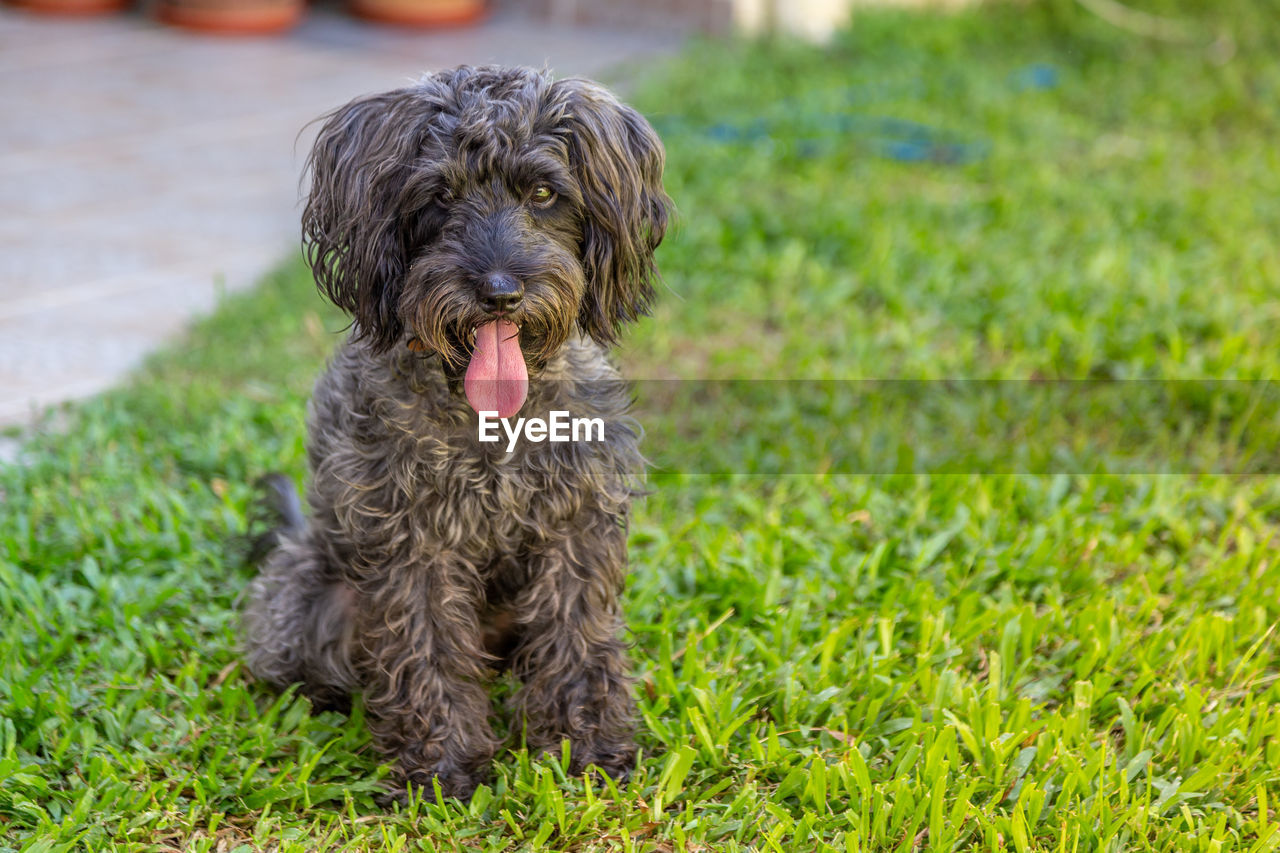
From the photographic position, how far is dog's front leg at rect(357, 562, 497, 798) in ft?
9.43

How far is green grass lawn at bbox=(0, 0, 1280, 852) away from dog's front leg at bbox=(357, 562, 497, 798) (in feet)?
0.30

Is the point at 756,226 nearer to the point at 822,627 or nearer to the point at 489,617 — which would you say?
the point at 822,627

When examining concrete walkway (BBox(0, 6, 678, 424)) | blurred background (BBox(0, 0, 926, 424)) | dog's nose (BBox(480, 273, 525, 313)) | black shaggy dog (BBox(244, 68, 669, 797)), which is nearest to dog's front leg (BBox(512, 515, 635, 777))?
black shaggy dog (BBox(244, 68, 669, 797))

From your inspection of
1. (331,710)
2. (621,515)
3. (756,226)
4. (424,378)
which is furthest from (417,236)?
(756,226)

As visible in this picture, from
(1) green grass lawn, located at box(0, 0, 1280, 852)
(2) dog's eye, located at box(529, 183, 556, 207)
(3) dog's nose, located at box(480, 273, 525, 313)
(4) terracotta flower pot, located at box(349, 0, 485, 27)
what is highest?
(4) terracotta flower pot, located at box(349, 0, 485, 27)

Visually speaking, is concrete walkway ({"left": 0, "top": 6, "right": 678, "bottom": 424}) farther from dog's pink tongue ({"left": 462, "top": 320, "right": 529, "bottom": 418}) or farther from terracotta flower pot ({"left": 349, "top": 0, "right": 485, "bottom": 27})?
dog's pink tongue ({"left": 462, "top": 320, "right": 529, "bottom": 418})

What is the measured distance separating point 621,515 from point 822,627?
863mm

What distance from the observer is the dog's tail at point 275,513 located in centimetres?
356

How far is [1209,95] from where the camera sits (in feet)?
26.9

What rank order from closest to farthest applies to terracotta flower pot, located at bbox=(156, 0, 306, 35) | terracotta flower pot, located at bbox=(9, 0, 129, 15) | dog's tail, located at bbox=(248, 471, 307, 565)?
dog's tail, located at bbox=(248, 471, 307, 565) < terracotta flower pot, located at bbox=(156, 0, 306, 35) < terracotta flower pot, located at bbox=(9, 0, 129, 15)

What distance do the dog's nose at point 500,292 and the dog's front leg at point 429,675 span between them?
0.65 m

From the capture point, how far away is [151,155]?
7.26 m

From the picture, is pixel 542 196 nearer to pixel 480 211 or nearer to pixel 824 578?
pixel 480 211

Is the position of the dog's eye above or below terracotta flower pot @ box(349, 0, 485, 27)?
below
